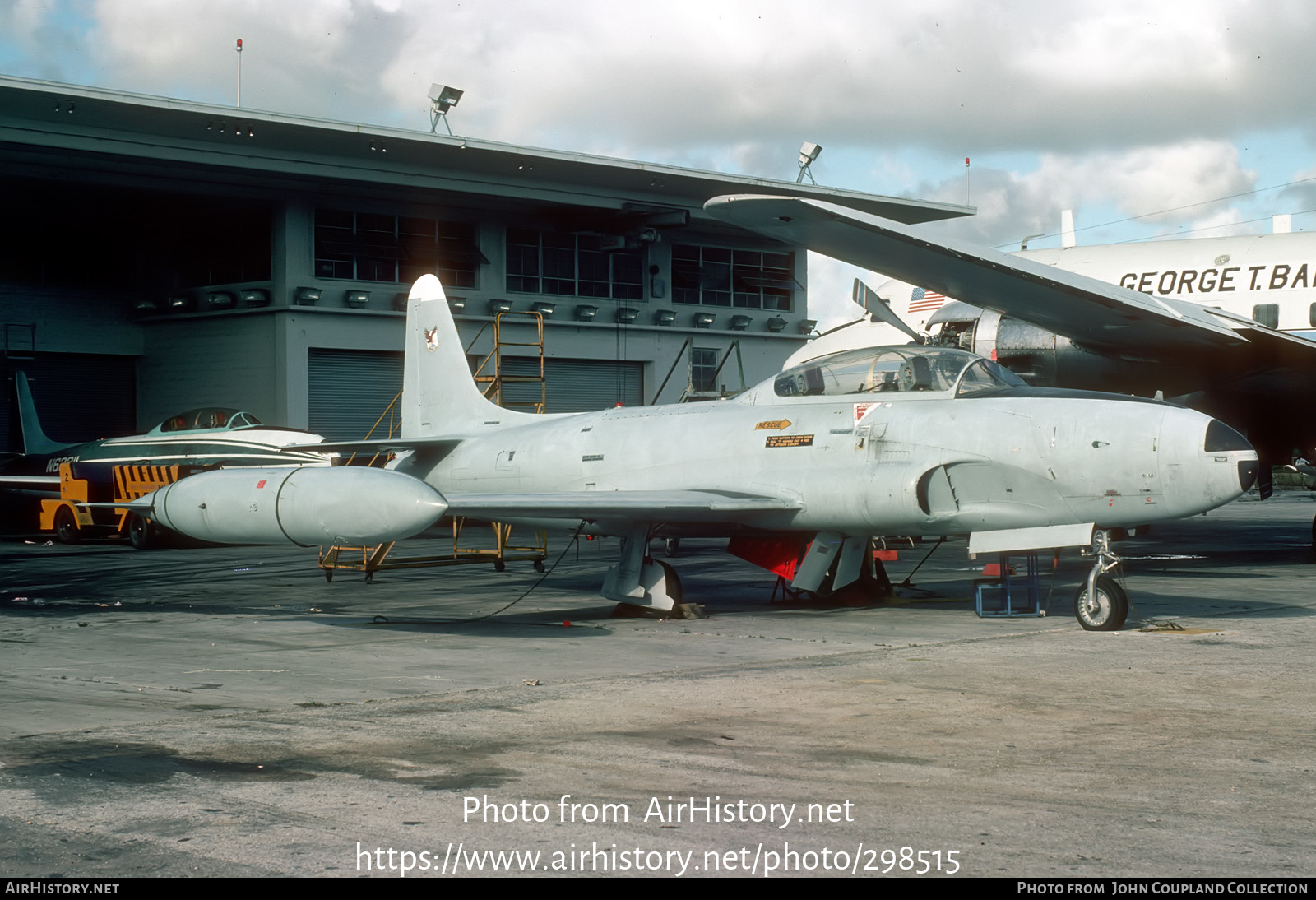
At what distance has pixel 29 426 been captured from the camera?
104 feet

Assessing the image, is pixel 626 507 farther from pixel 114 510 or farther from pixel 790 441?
pixel 114 510

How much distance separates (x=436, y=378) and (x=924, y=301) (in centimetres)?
946

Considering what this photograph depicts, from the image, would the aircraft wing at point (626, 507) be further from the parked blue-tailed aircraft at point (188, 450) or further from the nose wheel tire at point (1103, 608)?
the parked blue-tailed aircraft at point (188, 450)

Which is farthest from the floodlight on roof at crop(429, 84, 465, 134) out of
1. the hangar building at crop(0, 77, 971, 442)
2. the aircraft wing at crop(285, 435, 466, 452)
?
the aircraft wing at crop(285, 435, 466, 452)

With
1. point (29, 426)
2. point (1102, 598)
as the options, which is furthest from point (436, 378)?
point (29, 426)

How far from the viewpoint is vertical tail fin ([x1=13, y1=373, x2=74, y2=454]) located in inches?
1239

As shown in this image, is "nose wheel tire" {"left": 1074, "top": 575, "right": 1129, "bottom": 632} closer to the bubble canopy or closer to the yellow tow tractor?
the bubble canopy

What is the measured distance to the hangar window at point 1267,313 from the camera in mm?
20484

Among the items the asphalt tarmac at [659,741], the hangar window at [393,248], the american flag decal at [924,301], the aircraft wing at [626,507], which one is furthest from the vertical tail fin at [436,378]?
the hangar window at [393,248]

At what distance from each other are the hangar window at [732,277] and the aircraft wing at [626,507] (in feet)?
101

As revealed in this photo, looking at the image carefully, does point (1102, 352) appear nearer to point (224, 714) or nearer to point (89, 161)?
point (224, 714)

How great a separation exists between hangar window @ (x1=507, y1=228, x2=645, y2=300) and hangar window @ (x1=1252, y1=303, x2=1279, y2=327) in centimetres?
2405
